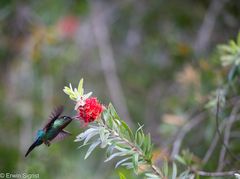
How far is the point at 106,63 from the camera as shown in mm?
3867

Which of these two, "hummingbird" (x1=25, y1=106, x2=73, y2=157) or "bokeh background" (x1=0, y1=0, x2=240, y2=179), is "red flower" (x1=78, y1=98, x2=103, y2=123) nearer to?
"hummingbird" (x1=25, y1=106, x2=73, y2=157)

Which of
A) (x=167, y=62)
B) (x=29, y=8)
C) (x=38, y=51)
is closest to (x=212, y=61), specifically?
(x=167, y=62)

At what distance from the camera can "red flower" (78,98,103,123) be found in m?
1.29

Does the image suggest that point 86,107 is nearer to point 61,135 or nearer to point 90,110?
point 90,110

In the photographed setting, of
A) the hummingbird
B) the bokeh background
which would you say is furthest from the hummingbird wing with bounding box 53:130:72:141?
the bokeh background

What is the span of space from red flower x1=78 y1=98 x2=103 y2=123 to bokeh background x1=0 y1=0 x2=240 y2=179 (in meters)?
1.33

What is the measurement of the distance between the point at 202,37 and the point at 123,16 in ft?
4.53

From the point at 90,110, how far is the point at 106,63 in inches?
102

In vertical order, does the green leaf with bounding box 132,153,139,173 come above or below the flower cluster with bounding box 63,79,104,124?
below

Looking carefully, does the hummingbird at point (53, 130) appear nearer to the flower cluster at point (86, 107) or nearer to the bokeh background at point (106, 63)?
the flower cluster at point (86, 107)

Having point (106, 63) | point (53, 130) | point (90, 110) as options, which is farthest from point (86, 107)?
point (106, 63)

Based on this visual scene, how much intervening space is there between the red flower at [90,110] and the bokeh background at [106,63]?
133 cm

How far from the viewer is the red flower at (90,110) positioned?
129 centimetres

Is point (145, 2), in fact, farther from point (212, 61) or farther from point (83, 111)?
point (83, 111)
